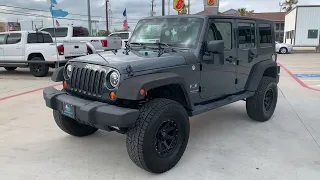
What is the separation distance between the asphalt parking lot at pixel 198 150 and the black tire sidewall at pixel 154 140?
0.15 metres

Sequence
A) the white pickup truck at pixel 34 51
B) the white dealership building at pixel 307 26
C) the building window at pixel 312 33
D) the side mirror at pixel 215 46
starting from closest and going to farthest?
the side mirror at pixel 215 46 < the white pickup truck at pixel 34 51 < the white dealership building at pixel 307 26 < the building window at pixel 312 33

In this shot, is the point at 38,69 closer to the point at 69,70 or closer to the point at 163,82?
the point at 69,70

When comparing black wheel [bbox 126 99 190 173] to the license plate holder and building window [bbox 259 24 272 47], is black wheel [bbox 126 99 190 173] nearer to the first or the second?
the license plate holder

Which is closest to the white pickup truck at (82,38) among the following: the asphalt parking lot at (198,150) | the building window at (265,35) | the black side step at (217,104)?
the asphalt parking lot at (198,150)

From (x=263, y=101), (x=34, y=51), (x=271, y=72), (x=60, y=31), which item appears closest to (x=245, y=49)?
(x=263, y=101)

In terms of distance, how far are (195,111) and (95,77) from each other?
1.39 meters

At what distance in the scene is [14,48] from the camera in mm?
11844

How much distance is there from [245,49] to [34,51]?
909 cm

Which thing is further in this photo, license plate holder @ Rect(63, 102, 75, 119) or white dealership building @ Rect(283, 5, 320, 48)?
white dealership building @ Rect(283, 5, 320, 48)

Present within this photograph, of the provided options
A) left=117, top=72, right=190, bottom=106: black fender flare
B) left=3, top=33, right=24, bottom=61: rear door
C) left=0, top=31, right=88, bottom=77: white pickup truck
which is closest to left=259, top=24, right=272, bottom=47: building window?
left=117, top=72, right=190, bottom=106: black fender flare

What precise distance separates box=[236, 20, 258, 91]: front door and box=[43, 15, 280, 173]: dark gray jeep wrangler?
0.05 ft

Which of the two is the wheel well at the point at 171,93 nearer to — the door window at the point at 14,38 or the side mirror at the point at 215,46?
the side mirror at the point at 215,46

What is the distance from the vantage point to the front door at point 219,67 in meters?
4.26

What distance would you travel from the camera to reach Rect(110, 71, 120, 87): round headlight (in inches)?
130
